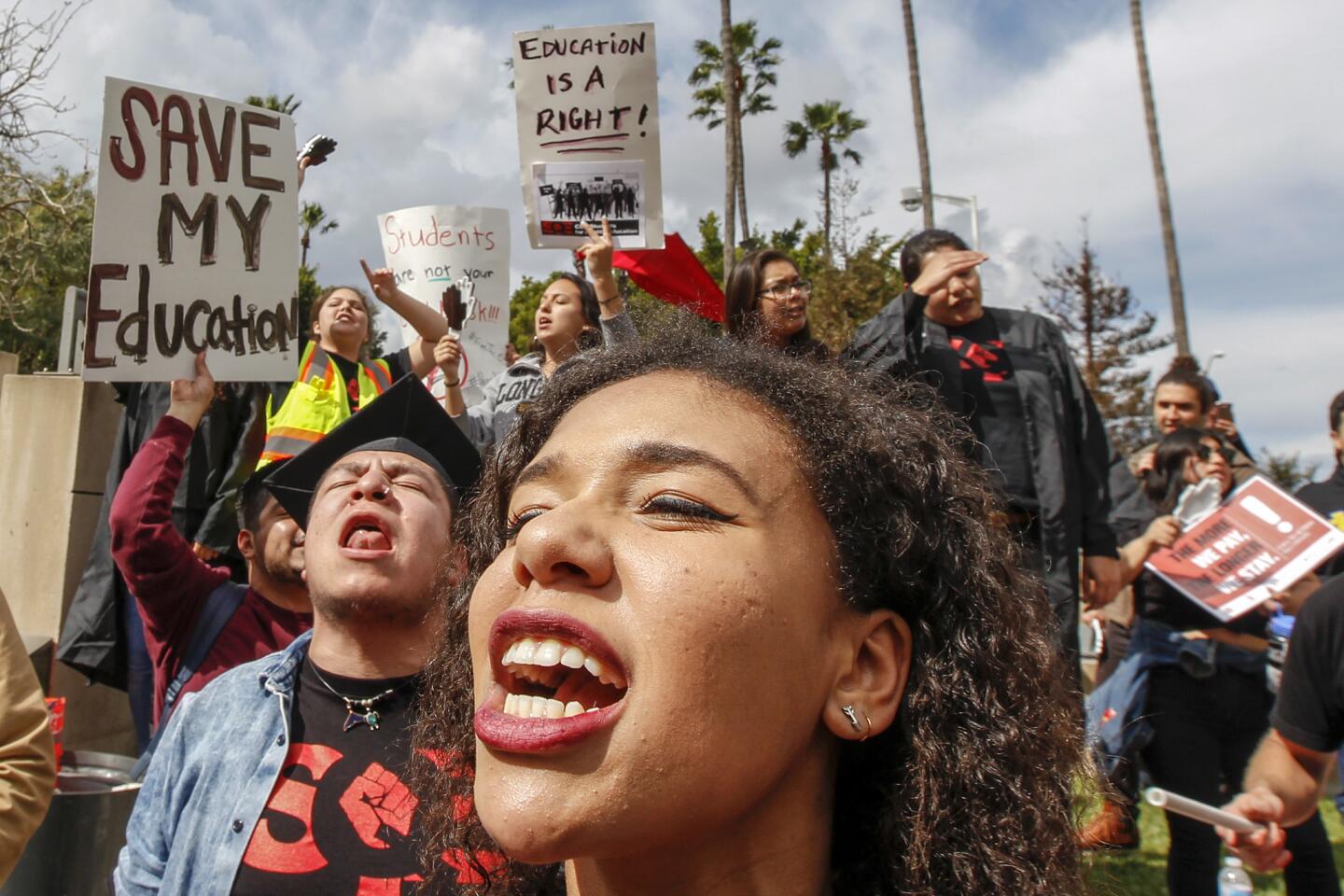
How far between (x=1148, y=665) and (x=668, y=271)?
117 inches

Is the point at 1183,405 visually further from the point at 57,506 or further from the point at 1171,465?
the point at 57,506

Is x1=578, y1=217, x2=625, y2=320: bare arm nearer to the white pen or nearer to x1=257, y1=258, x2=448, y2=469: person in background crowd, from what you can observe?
x1=257, y1=258, x2=448, y2=469: person in background crowd

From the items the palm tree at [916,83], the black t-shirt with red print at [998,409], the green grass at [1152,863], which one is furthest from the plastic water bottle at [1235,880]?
the palm tree at [916,83]

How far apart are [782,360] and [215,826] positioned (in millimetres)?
1634

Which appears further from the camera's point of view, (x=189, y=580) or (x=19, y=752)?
(x=189, y=580)

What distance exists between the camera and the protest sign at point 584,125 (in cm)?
576

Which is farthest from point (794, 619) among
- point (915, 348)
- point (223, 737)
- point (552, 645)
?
point (915, 348)

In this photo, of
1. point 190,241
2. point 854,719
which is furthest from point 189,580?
point 854,719

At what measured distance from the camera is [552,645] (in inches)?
51.9

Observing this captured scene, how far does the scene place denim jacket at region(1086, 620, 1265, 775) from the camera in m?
4.23

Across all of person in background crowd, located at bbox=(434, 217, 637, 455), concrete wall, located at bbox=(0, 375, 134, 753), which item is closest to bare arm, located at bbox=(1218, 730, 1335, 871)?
person in background crowd, located at bbox=(434, 217, 637, 455)

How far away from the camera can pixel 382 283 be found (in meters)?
5.68

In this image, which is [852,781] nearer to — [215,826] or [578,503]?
[578,503]

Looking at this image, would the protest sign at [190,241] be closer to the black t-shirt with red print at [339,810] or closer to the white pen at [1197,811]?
the black t-shirt with red print at [339,810]
